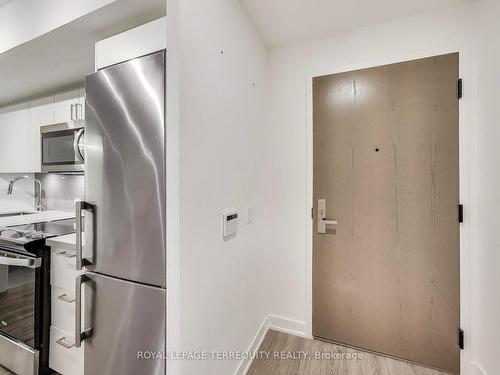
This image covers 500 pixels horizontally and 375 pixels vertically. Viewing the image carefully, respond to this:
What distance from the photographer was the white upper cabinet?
6.75ft

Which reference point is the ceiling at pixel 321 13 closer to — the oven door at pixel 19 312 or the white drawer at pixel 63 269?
the white drawer at pixel 63 269

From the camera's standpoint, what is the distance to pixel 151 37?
110 centimetres

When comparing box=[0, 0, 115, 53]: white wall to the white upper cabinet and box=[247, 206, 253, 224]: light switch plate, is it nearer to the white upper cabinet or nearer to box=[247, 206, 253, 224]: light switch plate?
the white upper cabinet

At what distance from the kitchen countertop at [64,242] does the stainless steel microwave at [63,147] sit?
694 mm

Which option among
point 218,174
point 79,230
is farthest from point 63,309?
point 218,174

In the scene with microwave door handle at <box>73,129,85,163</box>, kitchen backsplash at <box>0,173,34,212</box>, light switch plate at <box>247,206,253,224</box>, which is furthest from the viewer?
kitchen backsplash at <box>0,173,34,212</box>

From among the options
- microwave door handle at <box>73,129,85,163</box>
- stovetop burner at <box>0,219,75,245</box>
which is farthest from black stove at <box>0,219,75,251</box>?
microwave door handle at <box>73,129,85,163</box>

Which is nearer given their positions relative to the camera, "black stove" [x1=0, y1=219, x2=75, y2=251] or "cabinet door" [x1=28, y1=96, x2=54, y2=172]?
"black stove" [x1=0, y1=219, x2=75, y2=251]

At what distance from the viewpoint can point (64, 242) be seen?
4.51ft

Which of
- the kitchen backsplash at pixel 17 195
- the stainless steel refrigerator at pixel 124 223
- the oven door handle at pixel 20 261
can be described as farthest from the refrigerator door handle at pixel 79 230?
the kitchen backsplash at pixel 17 195

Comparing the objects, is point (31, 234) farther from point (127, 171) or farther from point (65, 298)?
point (127, 171)

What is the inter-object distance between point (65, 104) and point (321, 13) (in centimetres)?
232

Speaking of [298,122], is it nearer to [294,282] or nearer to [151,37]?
[151,37]

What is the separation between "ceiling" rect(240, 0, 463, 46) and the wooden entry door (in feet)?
1.12
